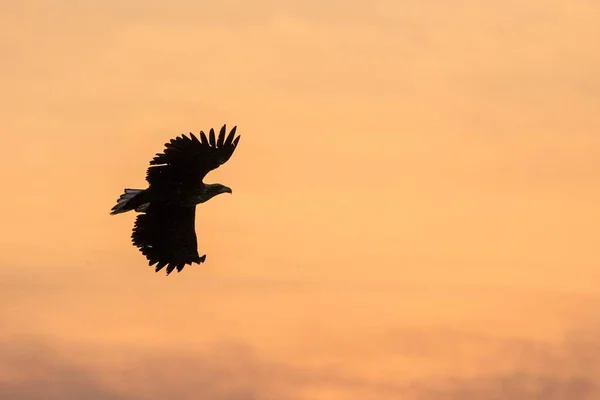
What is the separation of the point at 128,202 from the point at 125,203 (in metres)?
0.08

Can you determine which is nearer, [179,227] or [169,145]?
[169,145]

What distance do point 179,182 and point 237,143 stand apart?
1839 mm

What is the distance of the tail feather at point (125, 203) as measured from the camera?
37.0 meters

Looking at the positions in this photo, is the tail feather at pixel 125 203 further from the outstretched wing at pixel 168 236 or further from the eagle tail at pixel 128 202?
Answer: the outstretched wing at pixel 168 236

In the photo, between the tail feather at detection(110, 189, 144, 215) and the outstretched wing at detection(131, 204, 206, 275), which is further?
the outstretched wing at detection(131, 204, 206, 275)

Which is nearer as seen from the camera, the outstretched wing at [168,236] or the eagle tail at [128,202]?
the eagle tail at [128,202]

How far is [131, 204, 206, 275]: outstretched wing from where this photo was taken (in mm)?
38781

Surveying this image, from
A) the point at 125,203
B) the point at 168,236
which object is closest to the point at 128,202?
the point at 125,203

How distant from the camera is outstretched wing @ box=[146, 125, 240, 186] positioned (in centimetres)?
3644

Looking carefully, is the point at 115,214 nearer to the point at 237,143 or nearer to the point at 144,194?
the point at 144,194

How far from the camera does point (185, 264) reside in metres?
39.5

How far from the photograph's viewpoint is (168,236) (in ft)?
128

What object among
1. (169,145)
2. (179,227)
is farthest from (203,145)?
(179,227)

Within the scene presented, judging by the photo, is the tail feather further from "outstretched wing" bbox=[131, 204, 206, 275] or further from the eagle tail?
"outstretched wing" bbox=[131, 204, 206, 275]
